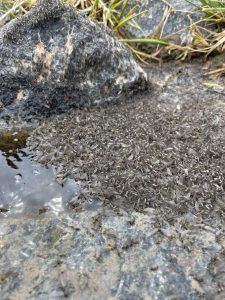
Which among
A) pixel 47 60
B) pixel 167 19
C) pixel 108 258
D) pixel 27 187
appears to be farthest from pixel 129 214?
pixel 167 19

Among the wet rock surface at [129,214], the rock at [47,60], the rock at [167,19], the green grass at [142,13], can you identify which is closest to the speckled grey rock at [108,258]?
the wet rock surface at [129,214]

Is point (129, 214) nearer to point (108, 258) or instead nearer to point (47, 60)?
point (108, 258)

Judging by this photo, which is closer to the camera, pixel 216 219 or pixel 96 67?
pixel 216 219

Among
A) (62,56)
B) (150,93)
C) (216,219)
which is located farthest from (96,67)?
(216,219)

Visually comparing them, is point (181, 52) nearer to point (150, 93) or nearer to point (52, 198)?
point (150, 93)

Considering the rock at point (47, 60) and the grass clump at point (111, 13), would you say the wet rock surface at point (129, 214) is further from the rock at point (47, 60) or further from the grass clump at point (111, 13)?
the grass clump at point (111, 13)

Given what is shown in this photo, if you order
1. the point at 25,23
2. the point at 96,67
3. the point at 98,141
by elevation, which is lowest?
the point at 98,141
